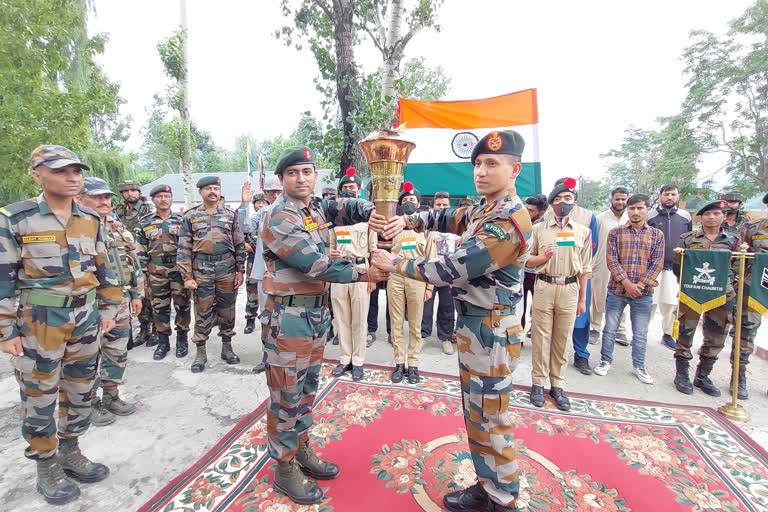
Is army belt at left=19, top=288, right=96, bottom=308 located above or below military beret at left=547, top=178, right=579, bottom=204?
below

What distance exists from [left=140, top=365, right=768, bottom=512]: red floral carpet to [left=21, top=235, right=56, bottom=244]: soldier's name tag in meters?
1.94

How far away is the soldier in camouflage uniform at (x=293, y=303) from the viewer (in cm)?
229

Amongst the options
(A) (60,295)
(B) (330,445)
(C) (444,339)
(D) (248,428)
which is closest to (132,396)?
(D) (248,428)

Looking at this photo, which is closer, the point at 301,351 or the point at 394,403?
the point at 301,351

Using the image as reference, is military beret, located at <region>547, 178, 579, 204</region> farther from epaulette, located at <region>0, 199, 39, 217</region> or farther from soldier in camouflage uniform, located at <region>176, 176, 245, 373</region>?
epaulette, located at <region>0, 199, 39, 217</region>

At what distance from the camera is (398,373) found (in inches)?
167

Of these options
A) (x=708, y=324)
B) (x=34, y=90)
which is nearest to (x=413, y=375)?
(x=708, y=324)

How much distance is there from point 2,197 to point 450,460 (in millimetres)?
13076

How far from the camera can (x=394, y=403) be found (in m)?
3.71

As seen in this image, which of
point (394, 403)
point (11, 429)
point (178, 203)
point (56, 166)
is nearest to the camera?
point (56, 166)

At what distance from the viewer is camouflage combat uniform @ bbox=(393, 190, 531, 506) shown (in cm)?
210

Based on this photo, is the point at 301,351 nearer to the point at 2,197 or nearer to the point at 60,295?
the point at 60,295

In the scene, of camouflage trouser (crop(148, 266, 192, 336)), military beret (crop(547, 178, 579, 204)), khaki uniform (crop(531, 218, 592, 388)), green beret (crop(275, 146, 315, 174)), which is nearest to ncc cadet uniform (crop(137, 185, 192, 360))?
camouflage trouser (crop(148, 266, 192, 336))

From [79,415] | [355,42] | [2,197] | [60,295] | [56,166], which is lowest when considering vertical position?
[79,415]
